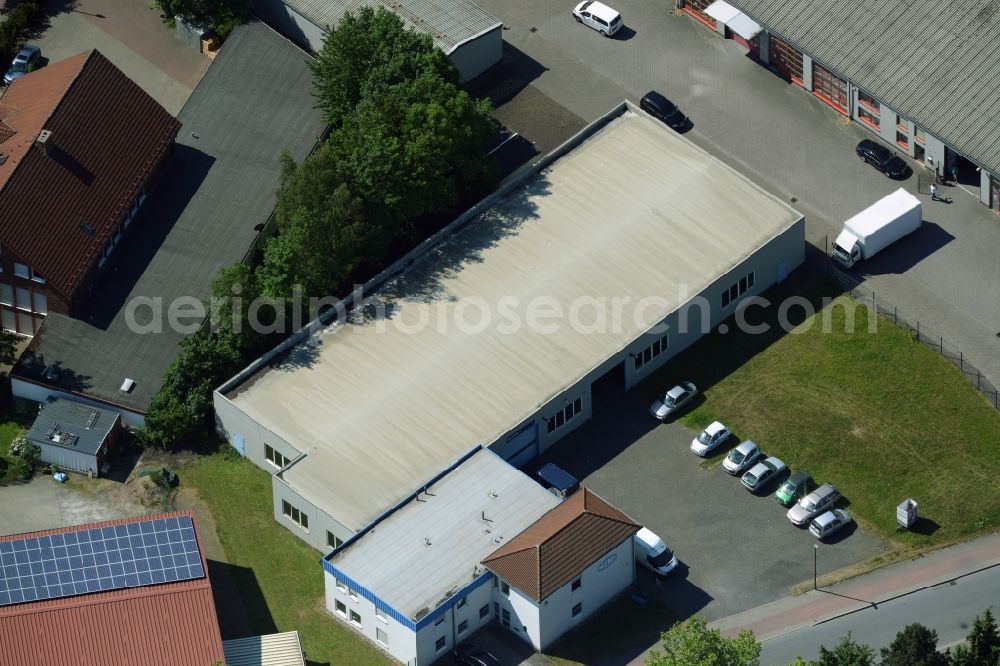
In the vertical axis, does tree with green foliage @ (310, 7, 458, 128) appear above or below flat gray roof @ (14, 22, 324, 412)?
above

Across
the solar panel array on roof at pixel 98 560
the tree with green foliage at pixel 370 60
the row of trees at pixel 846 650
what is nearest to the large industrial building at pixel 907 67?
the tree with green foliage at pixel 370 60

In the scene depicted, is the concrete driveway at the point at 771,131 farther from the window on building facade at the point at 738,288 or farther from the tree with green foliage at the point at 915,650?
the tree with green foliage at the point at 915,650

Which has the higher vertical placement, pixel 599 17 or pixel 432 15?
pixel 599 17

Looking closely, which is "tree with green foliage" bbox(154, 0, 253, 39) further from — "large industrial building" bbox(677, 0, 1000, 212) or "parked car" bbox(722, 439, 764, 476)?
"parked car" bbox(722, 439, 764, 476)

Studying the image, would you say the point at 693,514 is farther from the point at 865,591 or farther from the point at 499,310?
the point at 499,310

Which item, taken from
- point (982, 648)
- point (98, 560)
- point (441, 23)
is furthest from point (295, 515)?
point (441, 23)

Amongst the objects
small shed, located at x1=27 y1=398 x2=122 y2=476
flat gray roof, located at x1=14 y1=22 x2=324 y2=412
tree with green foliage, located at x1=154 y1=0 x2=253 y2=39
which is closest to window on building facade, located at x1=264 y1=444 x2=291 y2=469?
flat gray roof, located at x1=14 y1=22 x2=324 y2=412
